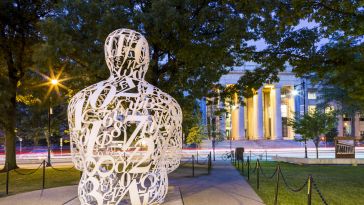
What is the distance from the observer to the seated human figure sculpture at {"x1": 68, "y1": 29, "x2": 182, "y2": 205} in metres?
9.02

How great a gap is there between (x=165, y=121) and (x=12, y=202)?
502cm

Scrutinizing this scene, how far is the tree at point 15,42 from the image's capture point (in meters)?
24.0

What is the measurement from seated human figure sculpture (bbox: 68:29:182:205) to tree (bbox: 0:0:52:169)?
620 inches

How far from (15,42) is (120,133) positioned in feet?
63.1

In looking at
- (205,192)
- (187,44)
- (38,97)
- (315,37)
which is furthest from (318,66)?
(38,97)

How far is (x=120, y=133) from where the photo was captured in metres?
8.81

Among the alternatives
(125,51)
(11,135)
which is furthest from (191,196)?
(11,135)

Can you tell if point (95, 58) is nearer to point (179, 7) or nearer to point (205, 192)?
point (179, 7)

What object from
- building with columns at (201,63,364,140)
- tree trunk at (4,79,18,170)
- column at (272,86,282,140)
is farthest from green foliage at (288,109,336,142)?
column at (272,86,282,140)

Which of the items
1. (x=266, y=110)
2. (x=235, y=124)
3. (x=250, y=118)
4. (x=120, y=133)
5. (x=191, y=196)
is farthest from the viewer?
(x=266, y=110)

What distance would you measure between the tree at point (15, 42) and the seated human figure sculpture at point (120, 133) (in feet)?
51.6

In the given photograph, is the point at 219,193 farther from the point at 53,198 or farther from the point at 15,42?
the point at 15,42

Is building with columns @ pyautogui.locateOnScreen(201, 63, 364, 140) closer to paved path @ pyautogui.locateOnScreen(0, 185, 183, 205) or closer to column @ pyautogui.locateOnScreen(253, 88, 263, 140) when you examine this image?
column @ pyautogui.locateOnScreen(253, 88, 263, 140)

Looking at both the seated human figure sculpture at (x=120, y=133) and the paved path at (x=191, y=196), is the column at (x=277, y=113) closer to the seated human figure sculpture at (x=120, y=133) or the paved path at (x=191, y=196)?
the paved path at (x=191, y=196)
